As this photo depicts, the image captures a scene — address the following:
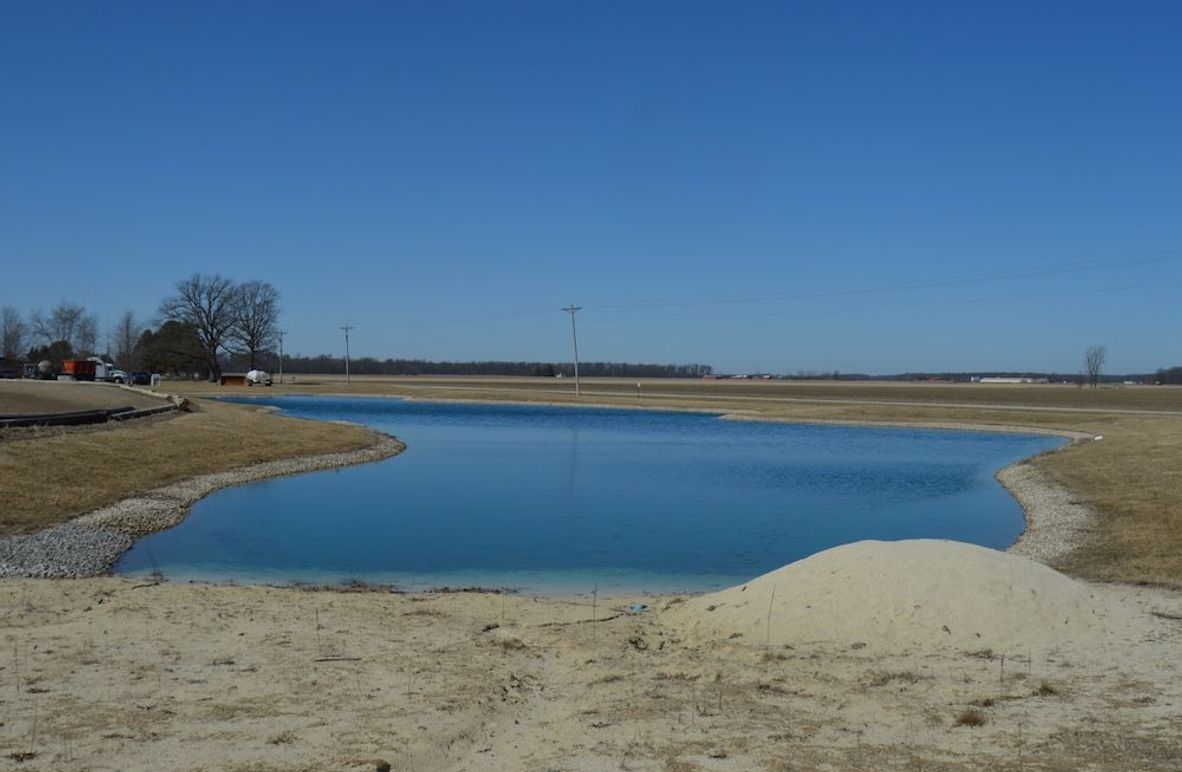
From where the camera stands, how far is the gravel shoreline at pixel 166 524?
1736cm

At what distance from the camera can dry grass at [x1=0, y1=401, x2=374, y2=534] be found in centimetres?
2239

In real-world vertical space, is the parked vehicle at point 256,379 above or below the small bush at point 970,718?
above

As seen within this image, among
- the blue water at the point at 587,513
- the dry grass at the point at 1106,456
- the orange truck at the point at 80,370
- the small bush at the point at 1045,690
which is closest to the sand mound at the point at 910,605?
the small bush at the point at 1045,690

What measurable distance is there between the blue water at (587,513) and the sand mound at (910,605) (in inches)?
166

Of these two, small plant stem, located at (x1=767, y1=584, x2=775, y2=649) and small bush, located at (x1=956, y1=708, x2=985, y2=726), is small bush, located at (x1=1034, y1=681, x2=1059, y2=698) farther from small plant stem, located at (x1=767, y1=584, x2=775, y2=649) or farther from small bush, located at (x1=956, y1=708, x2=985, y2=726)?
small plant stem, located at (x1=767, y1=584, x2=775, y2=649)

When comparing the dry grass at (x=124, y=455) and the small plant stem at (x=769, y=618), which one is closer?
the small plant stem at (x=769, y=618)

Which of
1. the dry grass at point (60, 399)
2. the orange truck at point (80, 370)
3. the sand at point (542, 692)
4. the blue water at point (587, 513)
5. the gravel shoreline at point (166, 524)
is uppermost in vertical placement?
the orange truck at point (80, 370)

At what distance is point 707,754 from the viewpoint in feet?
26.1

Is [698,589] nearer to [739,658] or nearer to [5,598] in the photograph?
[739,658]

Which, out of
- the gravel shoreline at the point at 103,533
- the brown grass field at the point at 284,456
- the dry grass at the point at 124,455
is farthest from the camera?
the dry grass at the point at 124,455

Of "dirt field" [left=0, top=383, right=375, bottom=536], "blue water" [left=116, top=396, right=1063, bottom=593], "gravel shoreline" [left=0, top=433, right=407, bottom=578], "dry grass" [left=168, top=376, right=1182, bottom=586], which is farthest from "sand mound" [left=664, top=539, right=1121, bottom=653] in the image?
"dirt field" [left=0, top=383, right=375, bottom=536]

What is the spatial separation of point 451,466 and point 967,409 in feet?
148

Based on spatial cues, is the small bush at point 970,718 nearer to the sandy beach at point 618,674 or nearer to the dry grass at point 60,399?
the sandy beach at point 618,674

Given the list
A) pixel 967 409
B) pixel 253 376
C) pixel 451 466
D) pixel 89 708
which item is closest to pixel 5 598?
pixel 89 708
